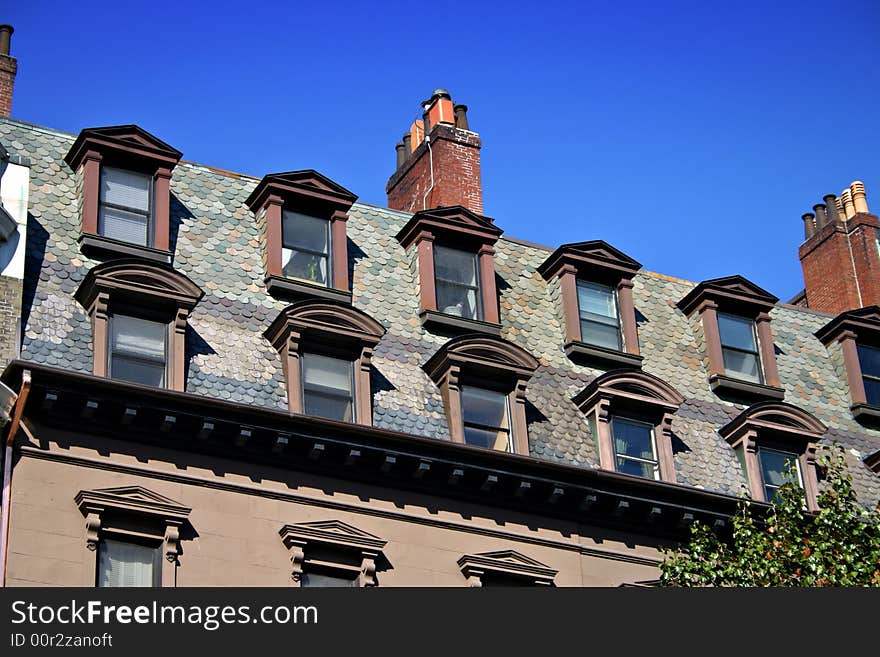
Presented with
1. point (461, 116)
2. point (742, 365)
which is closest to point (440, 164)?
point (461, 116)

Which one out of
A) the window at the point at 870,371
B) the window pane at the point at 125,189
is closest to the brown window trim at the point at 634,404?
the window at the point at 870,371

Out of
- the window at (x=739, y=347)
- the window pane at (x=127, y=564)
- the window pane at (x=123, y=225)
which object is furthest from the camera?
the window at (x=739, y=347)

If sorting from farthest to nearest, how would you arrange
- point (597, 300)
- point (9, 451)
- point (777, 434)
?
point (597, 300)
point (777, 434)
point (9, 451)

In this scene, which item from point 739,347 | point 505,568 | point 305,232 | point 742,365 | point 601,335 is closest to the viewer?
point 505,568

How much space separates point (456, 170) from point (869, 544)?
14.1m

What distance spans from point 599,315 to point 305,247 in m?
6.37

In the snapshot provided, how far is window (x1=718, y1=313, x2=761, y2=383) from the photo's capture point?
1565 inches

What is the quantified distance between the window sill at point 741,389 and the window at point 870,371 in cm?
281

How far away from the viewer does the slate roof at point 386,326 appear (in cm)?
3297

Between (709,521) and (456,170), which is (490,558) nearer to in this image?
(709,521)

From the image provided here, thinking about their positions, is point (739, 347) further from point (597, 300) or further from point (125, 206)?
point (125, 206)

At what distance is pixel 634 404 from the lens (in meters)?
36.4

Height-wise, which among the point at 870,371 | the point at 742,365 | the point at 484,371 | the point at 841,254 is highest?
the point at 841,254

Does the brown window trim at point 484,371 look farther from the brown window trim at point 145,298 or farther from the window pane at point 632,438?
the brown window trim at point 145,298
